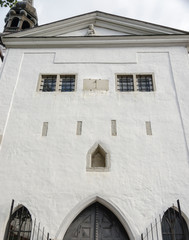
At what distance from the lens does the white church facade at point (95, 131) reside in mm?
6414

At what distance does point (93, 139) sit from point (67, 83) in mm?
2326

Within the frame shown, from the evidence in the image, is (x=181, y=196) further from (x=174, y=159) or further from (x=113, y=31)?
(x=113, y=31)

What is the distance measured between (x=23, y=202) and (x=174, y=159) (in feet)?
13.0

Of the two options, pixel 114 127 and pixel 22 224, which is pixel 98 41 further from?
pixel 22 224

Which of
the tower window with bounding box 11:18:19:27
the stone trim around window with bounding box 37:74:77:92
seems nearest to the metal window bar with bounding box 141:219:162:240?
the stone trim around window with bounding box 37:74:77:92

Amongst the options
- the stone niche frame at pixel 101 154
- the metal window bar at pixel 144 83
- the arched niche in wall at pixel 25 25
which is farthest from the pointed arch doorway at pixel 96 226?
the arched niche in wall at pixel 25 25

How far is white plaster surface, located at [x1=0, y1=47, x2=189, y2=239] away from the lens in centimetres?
653

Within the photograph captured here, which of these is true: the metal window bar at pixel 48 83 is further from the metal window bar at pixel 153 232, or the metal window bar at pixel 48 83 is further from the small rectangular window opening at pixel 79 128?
the metal window bar at pixel 153 232

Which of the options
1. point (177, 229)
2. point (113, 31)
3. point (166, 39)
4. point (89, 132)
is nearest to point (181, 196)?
point (177, 229)

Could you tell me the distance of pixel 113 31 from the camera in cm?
999

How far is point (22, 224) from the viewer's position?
6391mm

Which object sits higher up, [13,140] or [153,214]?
[13,140]

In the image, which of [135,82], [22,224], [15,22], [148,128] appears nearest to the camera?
[22,224]

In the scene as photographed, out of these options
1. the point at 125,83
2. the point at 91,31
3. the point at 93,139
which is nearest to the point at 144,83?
the point at 125,83
